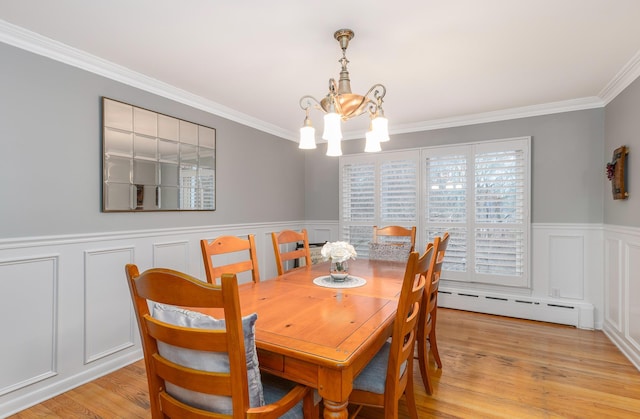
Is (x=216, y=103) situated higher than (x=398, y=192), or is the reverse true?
(x=216, y=103)

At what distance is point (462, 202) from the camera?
3.77 m

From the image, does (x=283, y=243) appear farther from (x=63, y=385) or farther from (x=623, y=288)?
(x=623, y=288)

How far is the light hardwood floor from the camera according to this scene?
1.93 meters

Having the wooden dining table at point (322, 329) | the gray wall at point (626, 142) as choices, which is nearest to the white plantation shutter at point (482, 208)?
the gray wall at point (626, 142)

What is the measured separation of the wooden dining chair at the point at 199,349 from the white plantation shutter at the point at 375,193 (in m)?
3.26

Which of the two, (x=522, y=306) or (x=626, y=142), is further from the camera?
(x=522, y=306)

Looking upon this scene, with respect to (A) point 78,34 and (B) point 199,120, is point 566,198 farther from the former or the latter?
(A) point 78,34

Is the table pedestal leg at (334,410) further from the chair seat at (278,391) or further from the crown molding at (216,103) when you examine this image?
the crown molding at (216,103)

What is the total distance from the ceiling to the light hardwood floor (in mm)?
2277

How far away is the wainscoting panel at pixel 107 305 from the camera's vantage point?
2312 mm

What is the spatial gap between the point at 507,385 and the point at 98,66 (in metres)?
3.69

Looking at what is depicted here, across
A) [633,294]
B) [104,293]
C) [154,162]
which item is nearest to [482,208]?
[633,294]

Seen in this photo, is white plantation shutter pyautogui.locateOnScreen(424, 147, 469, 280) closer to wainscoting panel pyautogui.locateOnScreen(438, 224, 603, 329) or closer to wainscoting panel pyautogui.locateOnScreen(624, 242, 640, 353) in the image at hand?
wainscoting panel pyautogui.locateOnScreen(438, 224, 603, 329)

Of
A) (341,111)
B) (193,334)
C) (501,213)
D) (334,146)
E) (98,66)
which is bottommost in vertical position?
(193,334)
